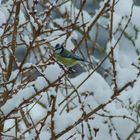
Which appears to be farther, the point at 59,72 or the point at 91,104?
the point at 91,104

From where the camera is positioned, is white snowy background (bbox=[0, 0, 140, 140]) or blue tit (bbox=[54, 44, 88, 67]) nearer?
white snowy background (bbox=[0, 0, 140, 140])

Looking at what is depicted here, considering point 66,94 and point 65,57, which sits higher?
point 66,94

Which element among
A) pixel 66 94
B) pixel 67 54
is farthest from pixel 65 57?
pixel 66 94

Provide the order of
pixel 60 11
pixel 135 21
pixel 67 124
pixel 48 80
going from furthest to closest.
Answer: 1. pixel 60 11
2. pixel 135 21
3. pixel 67 124
4. pixel 48 80

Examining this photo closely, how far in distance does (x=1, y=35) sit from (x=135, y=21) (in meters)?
1.57

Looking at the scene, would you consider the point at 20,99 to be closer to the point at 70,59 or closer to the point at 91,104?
the point at 70,59

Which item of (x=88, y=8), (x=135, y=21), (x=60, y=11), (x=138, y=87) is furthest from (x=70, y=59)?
(x=88, y=8)

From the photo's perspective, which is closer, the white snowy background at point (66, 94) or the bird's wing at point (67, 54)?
the white snowy background at point (66, 94)

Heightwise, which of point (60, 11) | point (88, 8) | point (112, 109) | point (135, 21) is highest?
point (88, 8)

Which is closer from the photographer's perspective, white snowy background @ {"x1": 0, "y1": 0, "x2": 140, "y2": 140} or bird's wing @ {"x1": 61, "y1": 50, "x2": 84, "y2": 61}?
white snowy background @ {"x1": 0, "y1": 0, "x2": 140, "y2": 140}

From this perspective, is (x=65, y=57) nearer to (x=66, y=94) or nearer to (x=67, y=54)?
(x=67, y=54)

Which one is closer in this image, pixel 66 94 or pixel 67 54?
pixel 67 54

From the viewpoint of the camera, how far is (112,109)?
10.7ft

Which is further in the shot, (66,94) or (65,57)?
(66,94)
